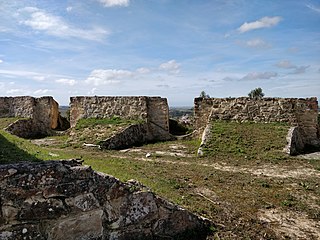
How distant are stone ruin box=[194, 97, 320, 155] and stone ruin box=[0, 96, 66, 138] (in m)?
11.7

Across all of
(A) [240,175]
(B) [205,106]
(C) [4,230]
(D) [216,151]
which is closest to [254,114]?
(B) [205,106]

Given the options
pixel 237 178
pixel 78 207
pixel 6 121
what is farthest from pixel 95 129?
pixel 78 207

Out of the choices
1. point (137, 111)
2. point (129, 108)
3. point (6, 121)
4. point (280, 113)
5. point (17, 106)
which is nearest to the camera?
point (280, 113)

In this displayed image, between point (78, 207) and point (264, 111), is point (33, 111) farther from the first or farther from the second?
point (78, 207)

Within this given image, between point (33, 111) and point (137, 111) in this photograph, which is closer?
point (137, 111)

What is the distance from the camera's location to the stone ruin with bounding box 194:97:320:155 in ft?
49.6

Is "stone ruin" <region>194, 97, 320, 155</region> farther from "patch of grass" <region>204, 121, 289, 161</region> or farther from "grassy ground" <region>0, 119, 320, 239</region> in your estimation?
"grassy ground" <region>0, 119, 320, 239</region>

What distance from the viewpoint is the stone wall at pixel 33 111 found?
2123 centimetres

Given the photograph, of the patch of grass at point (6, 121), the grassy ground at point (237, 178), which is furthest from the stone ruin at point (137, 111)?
the patch of grass at point (6, 121)

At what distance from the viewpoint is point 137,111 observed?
18.5 m

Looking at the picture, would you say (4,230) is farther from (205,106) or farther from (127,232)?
(205,106)

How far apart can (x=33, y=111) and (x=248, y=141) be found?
1539cm

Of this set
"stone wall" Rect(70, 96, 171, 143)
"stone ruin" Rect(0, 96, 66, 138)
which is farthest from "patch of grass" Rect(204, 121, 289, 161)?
"stone ruin" Rect(0, 96, 66, 138)

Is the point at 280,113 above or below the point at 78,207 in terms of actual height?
above
